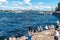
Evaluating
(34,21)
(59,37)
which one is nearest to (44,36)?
(59,37)

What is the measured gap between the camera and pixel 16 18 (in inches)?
474

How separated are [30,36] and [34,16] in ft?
12.7

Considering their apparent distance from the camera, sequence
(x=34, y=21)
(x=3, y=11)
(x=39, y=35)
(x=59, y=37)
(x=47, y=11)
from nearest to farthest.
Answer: (x=59, y=37) < (x=39, y=35) < (x=3, y=11) < (x=47, y=11) < (x=34, y=21)

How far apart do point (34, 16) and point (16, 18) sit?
43.0 inches

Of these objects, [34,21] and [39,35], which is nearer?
[39,35]

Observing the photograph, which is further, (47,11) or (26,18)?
(26,18)

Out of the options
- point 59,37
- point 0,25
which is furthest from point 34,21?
point 59,37

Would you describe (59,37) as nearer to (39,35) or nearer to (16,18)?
(39,35)

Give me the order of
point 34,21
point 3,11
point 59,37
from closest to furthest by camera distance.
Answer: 1. point 59,37
2. point 3,11
3. point 34,21

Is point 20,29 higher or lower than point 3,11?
lower

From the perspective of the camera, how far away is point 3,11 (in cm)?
1010

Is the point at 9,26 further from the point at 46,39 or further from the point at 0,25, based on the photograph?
the point at 46,39

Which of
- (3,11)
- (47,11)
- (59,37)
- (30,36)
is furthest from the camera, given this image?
(47,11)

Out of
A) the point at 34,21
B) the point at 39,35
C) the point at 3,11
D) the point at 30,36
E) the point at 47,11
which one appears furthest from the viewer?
the point at 34,21
